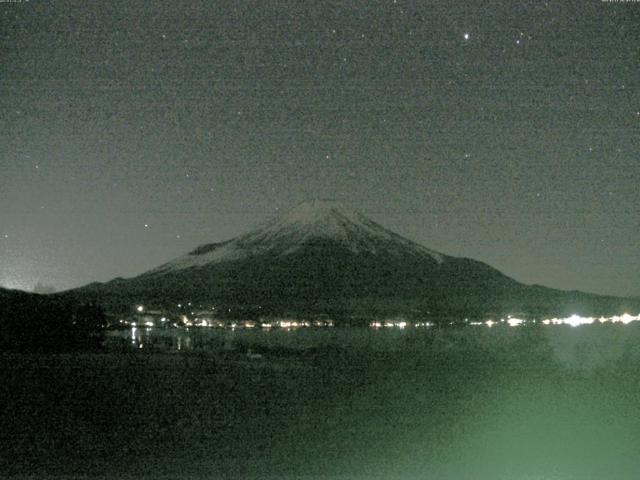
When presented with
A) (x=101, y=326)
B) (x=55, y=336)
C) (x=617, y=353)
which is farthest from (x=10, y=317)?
(x=617, y=353)

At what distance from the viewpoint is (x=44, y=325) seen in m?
46.3

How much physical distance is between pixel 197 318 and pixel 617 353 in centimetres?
9673

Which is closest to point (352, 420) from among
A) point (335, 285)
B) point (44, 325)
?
point (44, 325)

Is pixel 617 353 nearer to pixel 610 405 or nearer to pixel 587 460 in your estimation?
pixel 610 405

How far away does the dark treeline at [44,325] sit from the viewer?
42656 millimetres

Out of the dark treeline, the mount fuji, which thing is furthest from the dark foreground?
the mount fuji

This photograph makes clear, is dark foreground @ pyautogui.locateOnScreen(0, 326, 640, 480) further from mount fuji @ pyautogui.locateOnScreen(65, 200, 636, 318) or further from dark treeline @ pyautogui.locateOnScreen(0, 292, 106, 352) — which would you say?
mount fuji @ pyautogui.locateOnScreen(65, 200, 636, 318)

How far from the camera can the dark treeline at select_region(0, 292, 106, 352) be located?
140 feet

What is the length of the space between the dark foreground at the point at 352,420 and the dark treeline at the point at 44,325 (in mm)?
19435

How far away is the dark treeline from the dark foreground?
1944cm

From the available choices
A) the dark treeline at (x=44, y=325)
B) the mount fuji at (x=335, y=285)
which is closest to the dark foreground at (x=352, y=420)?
the dark treeline at (x=44, y=325)

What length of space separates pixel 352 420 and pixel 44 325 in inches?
1369

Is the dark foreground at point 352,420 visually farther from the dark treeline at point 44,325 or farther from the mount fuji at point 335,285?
the mount fuji at point 335,285

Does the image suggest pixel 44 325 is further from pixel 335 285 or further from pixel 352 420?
pixel 335 285
